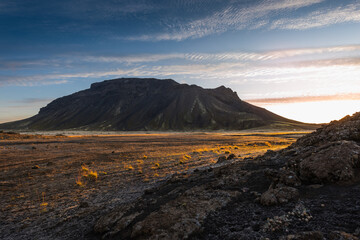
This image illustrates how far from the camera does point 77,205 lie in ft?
35.3

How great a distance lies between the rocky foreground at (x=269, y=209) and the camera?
209 inches

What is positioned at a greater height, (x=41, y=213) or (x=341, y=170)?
(x=341, y=170)

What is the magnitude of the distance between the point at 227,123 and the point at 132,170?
574 ft

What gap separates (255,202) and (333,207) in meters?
2.16

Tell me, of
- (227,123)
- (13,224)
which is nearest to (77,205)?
(13,224)

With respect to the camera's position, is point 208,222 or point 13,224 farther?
point 13,224

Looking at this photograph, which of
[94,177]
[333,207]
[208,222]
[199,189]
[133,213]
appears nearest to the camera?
[333,207]

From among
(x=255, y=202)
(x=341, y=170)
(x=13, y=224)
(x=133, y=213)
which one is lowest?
(x=13, y=224)

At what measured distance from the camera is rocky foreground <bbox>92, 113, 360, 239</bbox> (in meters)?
5.30

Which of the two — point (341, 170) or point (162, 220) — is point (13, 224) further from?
point (341, 170)

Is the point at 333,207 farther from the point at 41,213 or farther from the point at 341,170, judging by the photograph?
the point at 41,213

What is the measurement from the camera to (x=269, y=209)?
6.36 meters

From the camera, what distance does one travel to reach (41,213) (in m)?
10.0

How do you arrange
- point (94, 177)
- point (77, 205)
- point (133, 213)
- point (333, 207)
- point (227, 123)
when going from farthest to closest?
point (227, 123) < point (94, 177) < point (77, 205) < point (133, 213) < point (333, 207)
